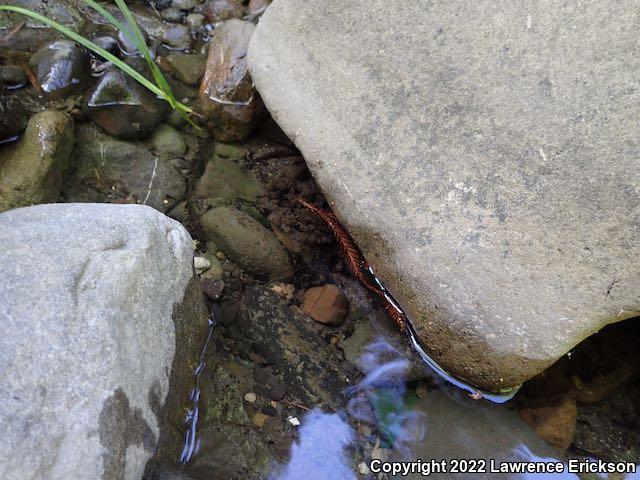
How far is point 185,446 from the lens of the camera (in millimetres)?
2260

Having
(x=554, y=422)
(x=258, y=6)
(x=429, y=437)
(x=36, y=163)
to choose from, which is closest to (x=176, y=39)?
(x=258, y=6)

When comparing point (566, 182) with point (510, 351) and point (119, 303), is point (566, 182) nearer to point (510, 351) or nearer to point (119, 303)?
point (510, 351)

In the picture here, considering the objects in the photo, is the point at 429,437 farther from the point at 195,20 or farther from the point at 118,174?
the point at 195,20

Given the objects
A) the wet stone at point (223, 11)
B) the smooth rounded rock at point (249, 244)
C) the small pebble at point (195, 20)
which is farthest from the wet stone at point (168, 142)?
the wet stone at point (223, 11)

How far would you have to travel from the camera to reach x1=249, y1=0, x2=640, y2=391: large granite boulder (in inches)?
85.2

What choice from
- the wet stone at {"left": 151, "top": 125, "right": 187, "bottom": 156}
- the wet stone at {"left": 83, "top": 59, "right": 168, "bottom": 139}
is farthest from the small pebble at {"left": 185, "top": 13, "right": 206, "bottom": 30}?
the wet stone at {"left": 151, "top": 125, "right": 187, "bottom": 156}

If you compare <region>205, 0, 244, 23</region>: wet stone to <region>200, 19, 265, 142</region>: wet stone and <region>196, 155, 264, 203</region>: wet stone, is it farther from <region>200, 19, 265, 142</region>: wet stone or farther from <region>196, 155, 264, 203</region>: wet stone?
<region>196, 155, 264, 203</region>: wet stone

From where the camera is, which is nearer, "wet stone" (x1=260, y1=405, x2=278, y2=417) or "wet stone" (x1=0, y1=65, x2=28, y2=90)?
"wet stone" (x1=260, y1=405, x2=278, y2=417)

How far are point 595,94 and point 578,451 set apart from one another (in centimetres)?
174

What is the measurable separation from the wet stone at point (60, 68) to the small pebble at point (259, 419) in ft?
7.82

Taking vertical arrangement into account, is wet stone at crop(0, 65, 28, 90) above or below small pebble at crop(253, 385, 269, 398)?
above

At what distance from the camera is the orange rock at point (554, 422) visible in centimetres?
258

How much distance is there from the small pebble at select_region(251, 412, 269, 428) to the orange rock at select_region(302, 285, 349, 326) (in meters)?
0.59

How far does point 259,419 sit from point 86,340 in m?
1.09
